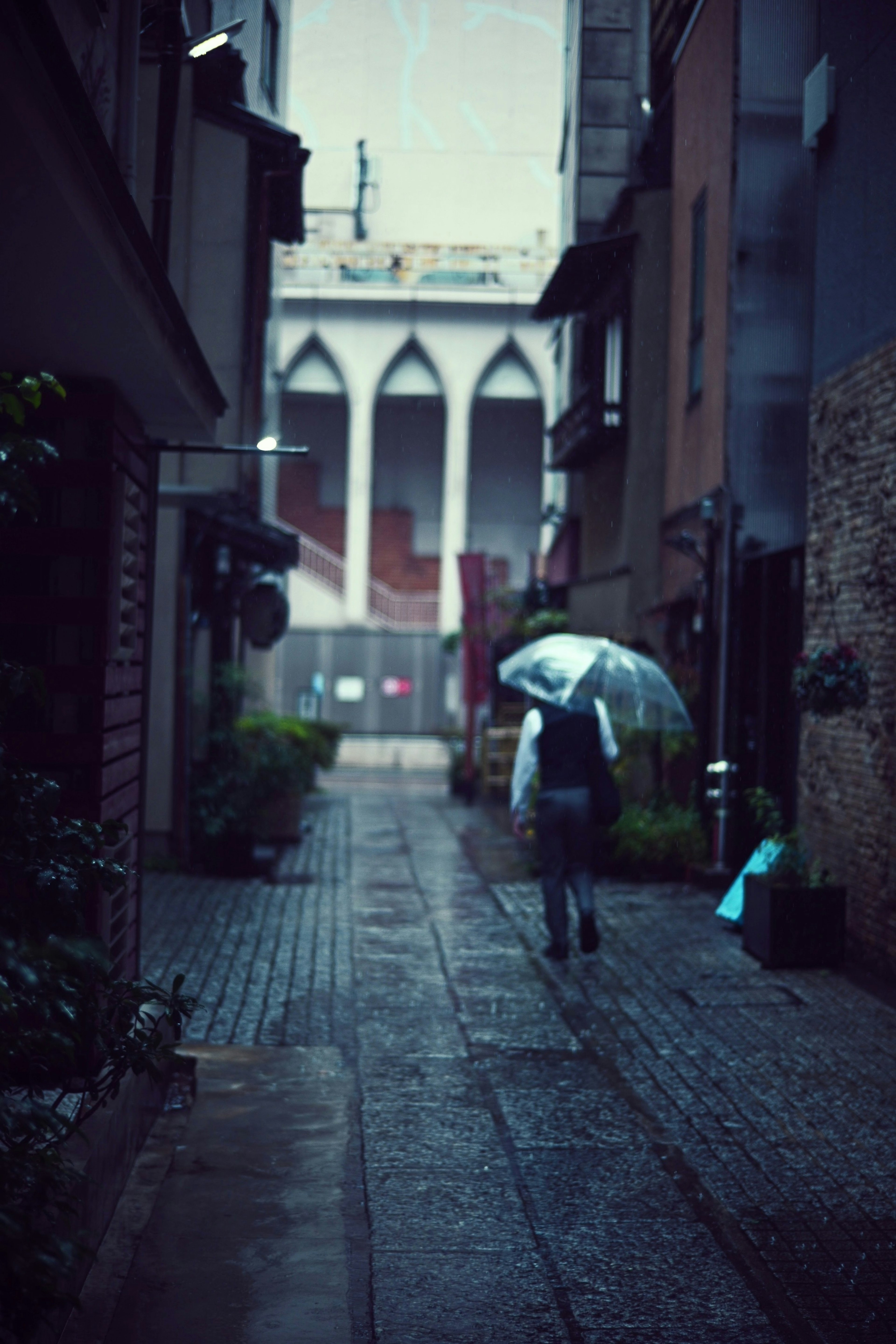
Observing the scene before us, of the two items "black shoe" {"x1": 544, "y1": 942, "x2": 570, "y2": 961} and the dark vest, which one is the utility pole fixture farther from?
"black shoe" {"x1": 544, "y1": 942, "x2": 570, "y2": 961}

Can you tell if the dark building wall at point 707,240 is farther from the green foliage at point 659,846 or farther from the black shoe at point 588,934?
the black shoe at point 588,934

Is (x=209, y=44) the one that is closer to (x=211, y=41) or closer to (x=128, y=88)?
(x=211, y=41)

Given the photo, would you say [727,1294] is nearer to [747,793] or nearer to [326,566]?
[747,793]

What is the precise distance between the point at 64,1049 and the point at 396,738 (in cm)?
3107

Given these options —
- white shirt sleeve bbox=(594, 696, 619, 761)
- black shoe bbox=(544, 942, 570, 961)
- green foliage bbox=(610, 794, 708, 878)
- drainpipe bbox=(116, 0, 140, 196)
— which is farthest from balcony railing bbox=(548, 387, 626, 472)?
drainpipe bbox=(116, 0, 140, 196)

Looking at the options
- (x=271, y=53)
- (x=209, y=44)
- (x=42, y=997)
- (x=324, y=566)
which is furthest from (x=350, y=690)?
(x=42, y=997)

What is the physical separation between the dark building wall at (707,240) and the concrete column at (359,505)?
678 inches

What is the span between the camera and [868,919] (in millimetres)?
9523

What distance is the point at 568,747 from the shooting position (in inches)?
390

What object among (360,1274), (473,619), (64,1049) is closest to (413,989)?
(360,1274)

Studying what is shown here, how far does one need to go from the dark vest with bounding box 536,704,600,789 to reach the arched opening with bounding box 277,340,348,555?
87.6 feet

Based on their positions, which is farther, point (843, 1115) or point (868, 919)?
point (868, 919)

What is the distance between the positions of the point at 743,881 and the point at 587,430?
10.0 metres

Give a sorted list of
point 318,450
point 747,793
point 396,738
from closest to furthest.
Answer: point 747,793 < point 396,738 < point 318,450
